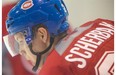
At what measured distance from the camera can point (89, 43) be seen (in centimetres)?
131

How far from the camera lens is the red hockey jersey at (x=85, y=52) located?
4.06ft

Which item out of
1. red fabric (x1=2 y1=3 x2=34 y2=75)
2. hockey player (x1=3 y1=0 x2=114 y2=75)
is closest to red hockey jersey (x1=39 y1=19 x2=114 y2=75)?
hockey player (x1=3 y1=0 x2=114 y2=75)

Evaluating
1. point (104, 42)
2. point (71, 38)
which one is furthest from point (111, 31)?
point (71, 38)

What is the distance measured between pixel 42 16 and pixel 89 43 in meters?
0.27

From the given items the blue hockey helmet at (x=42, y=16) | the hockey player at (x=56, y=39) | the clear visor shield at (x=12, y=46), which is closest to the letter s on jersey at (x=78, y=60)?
the hockey player at (x=56, y=39)

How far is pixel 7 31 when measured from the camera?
4.66 ft

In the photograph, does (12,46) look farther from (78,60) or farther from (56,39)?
(78,60)

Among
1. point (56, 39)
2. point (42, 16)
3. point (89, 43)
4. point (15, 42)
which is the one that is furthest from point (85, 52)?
point (15, 42)

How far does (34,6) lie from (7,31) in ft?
0.71

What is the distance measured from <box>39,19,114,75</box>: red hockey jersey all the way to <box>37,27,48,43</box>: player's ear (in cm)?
8

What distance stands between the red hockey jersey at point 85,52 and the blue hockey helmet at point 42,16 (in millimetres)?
79

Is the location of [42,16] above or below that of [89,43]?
above

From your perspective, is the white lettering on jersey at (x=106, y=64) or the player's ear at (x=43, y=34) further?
the player's ear at (x=43, y=34)

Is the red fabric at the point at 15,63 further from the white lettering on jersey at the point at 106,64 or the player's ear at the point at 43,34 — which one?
the white lettering on jersey at the point at 106,64
